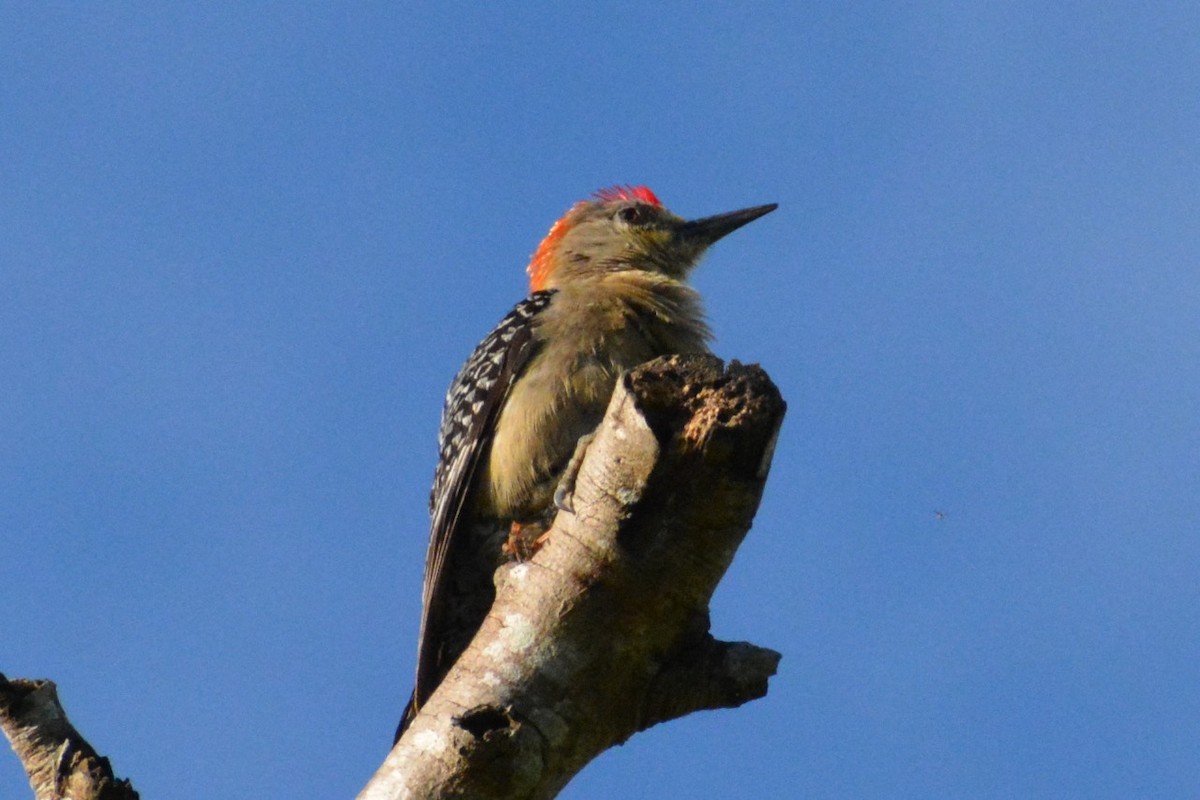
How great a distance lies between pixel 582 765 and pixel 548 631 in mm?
435

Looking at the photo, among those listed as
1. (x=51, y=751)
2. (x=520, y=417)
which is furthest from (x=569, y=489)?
(x=51, y=751)

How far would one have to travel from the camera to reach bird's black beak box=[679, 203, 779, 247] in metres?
8.88

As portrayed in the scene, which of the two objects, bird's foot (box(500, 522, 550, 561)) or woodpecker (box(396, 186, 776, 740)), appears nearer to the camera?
bird's foot (box(500, 522, 550, 561))

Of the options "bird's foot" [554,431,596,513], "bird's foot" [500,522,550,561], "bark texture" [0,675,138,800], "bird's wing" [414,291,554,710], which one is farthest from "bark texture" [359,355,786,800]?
"bird's wing" [414,291,554,710]

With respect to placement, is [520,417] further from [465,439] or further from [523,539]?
[523,539]

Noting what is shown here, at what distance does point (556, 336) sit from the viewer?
22.7 ft

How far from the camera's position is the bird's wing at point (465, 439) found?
6.63 meters

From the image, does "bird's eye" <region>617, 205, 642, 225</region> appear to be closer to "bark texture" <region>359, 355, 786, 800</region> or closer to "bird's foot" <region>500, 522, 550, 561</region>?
"bird's foot" <region>500, 522, 550, 561</region>

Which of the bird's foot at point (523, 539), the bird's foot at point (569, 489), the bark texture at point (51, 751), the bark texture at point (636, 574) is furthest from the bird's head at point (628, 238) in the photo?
the bark texture at point (51, 751)

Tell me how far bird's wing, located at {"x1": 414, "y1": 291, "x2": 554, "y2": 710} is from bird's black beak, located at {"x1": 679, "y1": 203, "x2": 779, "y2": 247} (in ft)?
5.14

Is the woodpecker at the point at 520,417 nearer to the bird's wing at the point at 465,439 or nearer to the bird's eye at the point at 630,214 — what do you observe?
the bird's wing at the point at 465,439

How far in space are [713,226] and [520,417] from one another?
9.09ft

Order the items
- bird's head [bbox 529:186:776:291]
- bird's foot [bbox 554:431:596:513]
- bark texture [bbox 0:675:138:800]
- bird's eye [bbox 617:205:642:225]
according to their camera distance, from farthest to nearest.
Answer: bird's eye [bbox 617:205:642:225], bird's head [bbox 529:186:776:291], bird's foot [bbox 554:431:596:513], bark texture [bbox 0:675:138:800]

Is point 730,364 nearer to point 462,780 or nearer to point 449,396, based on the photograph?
point 462,780
